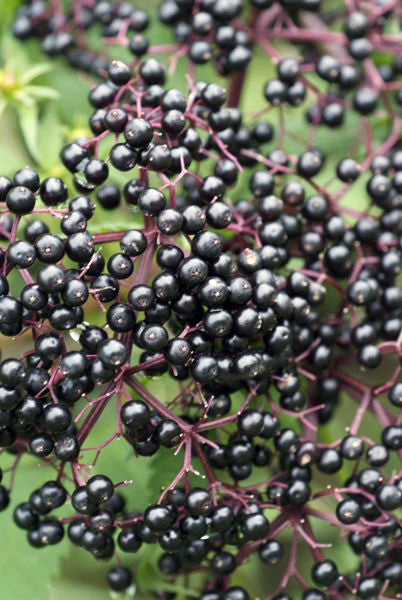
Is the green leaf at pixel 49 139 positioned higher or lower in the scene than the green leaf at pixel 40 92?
lower

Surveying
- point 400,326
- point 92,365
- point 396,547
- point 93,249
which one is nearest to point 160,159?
point 93,249

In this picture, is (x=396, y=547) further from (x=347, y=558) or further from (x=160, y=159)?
(x=160, y=159)

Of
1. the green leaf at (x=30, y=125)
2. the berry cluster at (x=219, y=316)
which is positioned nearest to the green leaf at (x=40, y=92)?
the green leaf at (x=30, y=125)

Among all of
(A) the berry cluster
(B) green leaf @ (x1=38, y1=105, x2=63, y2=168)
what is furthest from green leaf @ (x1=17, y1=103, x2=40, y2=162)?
(A) the berry cluster

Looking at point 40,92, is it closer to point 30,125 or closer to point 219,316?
point 30,125

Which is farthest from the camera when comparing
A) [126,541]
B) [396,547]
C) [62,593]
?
[62,593]

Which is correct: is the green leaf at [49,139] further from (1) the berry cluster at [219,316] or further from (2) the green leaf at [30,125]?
(1) the berry cluster at [219,316]

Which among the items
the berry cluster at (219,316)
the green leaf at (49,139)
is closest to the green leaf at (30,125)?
the green leaf at (49,139)

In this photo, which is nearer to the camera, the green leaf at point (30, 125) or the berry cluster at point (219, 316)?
the berry cluster at point (219, 316)
